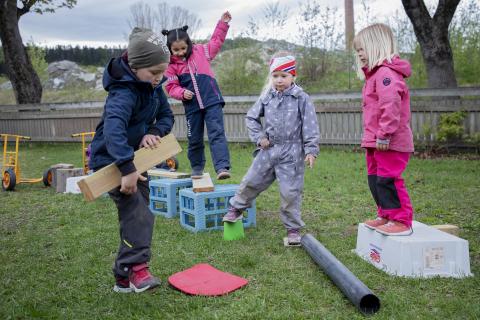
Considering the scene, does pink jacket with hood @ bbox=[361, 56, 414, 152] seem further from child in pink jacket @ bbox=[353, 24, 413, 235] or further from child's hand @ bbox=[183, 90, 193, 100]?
child's hand @ bbox=[183, 90, 193, 100]

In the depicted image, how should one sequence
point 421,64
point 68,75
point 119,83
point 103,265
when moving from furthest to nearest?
point 68,75, point 421,64, point 103,265, point 119,83

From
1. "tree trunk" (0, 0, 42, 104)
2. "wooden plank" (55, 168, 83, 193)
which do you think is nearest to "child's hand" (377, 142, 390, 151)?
"wooden plank" (55, 168, 83, 193)

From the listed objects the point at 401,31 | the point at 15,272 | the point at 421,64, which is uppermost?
the point at 401,31

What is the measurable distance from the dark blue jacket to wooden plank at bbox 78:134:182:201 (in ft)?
0.34

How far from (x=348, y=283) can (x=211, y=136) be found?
2.99 m

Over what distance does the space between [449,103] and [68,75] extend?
108 ft

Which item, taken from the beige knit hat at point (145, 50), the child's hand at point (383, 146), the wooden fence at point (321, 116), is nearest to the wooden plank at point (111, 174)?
the beige knit hat at point (145, 50)

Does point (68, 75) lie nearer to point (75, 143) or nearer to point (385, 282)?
point (75, 143)

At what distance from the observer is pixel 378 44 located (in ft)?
13.4

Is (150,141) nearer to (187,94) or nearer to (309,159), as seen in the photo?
(309,159)

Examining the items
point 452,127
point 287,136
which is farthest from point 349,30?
point 287,136

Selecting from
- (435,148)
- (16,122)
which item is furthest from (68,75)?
(435,148)

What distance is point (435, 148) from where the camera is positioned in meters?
10.9

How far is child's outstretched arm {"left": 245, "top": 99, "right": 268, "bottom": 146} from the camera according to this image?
4.74 meters
